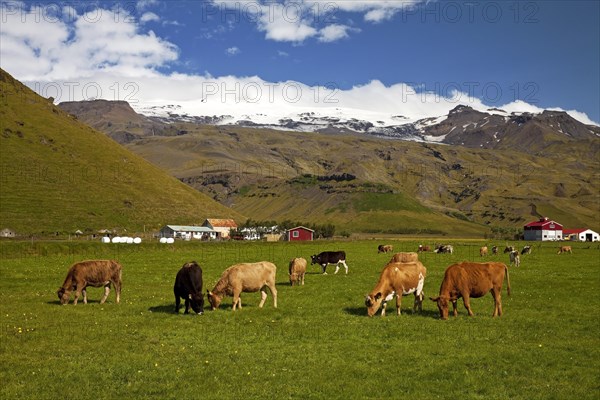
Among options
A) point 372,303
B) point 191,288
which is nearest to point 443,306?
point 372,303

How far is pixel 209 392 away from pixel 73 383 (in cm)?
403

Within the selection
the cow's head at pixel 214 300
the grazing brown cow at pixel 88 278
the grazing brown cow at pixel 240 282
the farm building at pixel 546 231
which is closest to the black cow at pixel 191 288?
the cow's head at pixel 214 300

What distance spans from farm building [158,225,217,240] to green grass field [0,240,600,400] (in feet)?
413

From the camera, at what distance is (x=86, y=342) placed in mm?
20078

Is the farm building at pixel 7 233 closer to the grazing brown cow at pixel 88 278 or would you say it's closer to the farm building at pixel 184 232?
the farm building at pixel 184 232

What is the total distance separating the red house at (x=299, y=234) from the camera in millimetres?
165875

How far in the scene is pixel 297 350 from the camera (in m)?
19.0

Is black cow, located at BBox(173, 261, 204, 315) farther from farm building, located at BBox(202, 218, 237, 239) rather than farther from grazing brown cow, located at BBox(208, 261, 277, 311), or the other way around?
farm building, located at BBox(202, 218, 237, 239)

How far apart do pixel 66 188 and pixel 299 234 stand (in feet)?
231

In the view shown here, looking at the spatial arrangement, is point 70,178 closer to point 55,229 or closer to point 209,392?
point 55,229

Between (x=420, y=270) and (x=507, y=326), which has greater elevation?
(x=420, y=270)

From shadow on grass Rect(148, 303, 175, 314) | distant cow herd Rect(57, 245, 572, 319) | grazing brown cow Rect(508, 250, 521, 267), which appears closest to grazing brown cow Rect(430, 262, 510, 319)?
distant cow herd Rect(57, 245, 572, 319)

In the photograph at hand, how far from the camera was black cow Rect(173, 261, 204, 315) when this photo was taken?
25.7 meters

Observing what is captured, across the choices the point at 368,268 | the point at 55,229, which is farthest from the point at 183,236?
the point at 368,268
